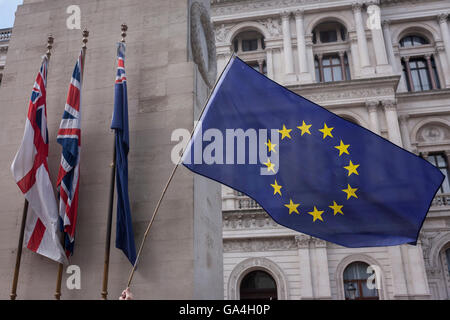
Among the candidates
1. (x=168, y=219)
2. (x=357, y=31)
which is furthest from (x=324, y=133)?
(x=357, y=31)

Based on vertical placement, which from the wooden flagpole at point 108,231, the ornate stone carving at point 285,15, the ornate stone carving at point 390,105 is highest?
the ornate stone carving at point 285,15

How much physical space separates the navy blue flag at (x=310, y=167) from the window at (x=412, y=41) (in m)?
27.8

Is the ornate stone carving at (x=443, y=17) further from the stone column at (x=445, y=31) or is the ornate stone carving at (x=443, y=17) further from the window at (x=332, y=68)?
the window at (x=332, y=68)

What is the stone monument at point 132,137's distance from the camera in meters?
6.23

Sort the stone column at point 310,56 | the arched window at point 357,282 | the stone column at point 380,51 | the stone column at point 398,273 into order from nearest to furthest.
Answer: the stone column at point 398,273
the arched window at point 357,282
the stone column at point 380,51
the stone column at point 310,56

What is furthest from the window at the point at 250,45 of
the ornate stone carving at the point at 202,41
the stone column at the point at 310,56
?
the ornate stone carving at the point at 202,41

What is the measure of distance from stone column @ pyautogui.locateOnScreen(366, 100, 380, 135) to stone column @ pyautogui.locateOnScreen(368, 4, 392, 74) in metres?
2.51

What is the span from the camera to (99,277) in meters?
6.24

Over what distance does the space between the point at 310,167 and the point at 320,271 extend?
61.8 ft

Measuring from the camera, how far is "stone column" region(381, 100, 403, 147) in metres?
25.1

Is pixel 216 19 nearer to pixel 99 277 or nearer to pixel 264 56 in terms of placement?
pixel 264 56

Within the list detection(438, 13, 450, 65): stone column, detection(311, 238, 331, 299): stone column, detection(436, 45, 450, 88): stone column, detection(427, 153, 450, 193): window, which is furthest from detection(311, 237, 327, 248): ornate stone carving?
detection(438, 13, 450, 65): stone column

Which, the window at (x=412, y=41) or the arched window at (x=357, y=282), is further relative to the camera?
the window at (x=412, y=41)

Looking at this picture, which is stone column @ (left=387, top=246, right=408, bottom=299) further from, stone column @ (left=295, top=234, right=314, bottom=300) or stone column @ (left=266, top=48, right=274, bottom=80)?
stone column @ (left=266, top=48, right=274, bottom=80)
